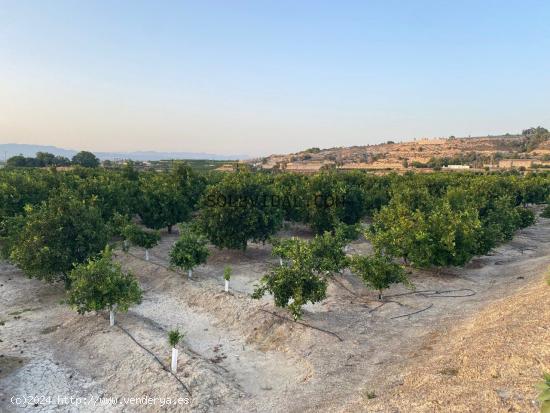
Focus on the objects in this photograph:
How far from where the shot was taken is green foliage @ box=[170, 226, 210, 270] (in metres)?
23.1

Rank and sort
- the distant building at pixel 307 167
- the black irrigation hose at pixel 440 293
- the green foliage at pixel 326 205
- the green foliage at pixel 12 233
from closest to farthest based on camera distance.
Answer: the black irrigation hose at pixel 440 293
the green foliage at pixel 12 233
the green foliage at pixel 326 205
the distant building at pixel 307 167

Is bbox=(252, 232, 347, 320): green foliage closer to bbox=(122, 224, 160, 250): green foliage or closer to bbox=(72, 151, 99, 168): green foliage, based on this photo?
bbox=(122, 224, 160, 250): green foliage

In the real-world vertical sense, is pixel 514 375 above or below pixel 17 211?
below

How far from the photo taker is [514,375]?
11188 mm

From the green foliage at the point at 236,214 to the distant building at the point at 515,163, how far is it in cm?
10561

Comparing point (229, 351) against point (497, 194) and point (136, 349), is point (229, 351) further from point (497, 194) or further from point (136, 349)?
point (497, 194)

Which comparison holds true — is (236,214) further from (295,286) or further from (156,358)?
(156,358)

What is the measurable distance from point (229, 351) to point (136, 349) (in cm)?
A: 372

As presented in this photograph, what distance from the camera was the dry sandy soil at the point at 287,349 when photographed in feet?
38.5

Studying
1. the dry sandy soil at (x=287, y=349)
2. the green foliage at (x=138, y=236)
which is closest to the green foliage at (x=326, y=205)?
the dry sandy soil at (x=287, y=349)

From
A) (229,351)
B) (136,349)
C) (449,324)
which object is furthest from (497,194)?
(136,349)

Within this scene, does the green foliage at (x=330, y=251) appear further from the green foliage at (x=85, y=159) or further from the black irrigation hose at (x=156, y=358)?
the green foliage at (x=85, y=159)

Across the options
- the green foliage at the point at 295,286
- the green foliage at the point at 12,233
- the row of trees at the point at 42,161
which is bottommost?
the green foliage at the point at 295,286

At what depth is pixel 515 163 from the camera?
11431cm
